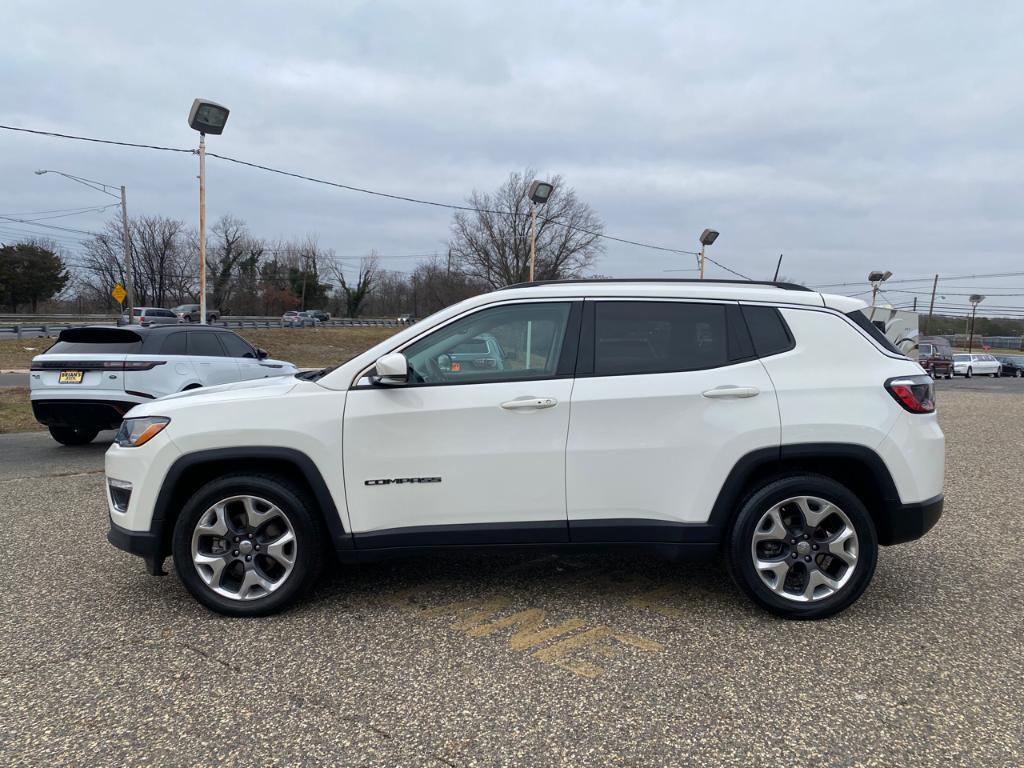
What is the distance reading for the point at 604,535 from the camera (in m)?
3.73

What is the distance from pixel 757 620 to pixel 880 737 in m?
1.06

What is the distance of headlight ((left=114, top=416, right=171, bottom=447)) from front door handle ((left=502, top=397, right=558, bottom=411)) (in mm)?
1760

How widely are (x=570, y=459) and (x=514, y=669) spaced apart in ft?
3.37

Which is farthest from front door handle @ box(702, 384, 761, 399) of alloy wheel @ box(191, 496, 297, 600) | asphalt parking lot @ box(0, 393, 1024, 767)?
alloy wheel @ box(191, 496, 297, 600)

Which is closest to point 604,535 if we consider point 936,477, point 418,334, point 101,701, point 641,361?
point 641,361

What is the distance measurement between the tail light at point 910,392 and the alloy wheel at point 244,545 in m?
3.17

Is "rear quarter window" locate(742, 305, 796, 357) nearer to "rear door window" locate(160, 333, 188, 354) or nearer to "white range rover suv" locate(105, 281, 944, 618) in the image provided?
"white range rover suv" locate(105, 281, 944, 618)

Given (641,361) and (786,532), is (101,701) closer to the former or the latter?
(641,361)

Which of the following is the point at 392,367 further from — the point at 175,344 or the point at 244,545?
the point at 175,344

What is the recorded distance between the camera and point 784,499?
3680 mm

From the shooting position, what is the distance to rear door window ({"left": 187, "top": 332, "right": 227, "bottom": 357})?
31.6 ft

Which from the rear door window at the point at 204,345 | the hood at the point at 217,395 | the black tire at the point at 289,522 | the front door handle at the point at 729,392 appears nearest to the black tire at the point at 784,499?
the front door handle at the point at 729,392

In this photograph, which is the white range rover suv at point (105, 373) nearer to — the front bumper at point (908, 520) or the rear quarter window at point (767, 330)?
the rear quarter window at point (767, 330)

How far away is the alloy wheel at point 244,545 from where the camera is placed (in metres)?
3.75
